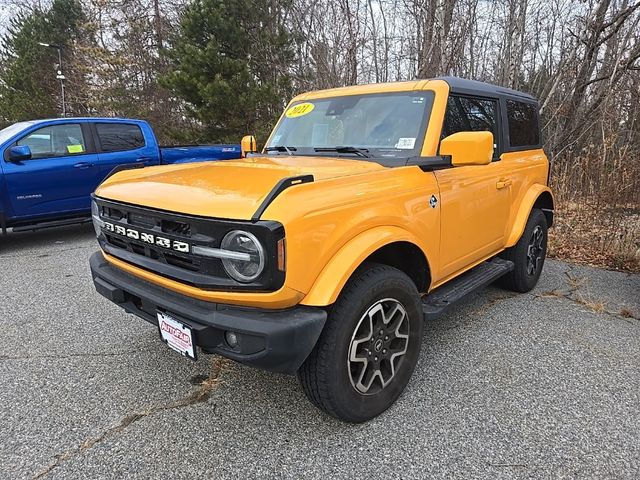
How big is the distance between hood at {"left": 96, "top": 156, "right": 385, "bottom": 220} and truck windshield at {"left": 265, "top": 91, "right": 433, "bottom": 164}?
0.25 metres

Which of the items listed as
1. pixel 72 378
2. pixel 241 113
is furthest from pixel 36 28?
pixel 72 378

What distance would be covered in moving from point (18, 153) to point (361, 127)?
5.00 metres

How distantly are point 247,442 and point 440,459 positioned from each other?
97cm

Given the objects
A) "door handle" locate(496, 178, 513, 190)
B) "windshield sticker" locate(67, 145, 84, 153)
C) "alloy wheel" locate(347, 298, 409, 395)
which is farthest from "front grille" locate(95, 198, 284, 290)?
"windshield sticker" locate(67, 145, 84, 153)

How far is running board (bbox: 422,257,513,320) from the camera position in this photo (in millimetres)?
2830

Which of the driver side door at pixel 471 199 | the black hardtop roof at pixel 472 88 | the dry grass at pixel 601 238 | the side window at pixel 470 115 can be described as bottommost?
the dry grass at pixel 601 238

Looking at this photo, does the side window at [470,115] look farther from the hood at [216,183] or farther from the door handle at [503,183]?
the hood at [216,183]

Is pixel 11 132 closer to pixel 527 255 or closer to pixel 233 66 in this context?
pixel 527 255

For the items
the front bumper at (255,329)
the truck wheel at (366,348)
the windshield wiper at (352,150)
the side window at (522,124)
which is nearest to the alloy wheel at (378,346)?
the truck wheel at (366,348)

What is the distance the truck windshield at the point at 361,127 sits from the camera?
116 inches

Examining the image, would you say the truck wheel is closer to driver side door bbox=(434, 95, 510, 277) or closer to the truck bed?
driver side door bbox=(434, 95, 510, 277)

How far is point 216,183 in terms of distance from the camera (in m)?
2.29

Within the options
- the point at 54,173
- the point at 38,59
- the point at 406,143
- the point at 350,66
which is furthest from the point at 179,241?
the point at 38,59

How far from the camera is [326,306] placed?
81.7 inches
